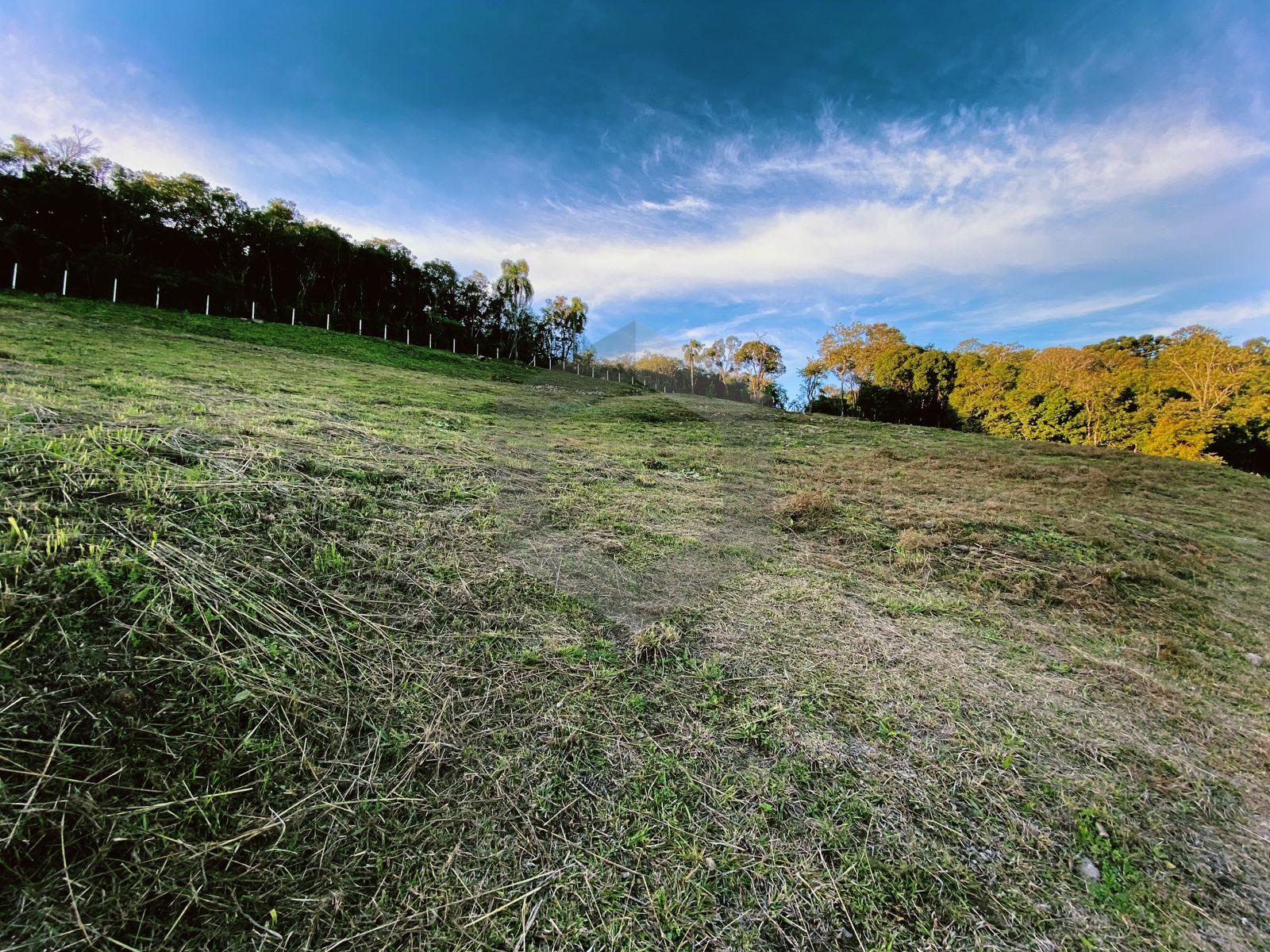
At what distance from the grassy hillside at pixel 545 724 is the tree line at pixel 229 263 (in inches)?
904

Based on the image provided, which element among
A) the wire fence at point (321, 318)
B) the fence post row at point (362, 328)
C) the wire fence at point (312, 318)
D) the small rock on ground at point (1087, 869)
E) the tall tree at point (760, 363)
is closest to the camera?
the small rock on ground at point (1087, 869)

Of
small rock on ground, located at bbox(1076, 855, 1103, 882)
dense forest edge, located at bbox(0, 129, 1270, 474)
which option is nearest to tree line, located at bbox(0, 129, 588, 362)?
dense forest edge, located at bbox(0, 129, 1270, 474)

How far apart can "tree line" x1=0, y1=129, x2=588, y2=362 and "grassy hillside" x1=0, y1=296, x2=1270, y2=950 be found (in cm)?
2295

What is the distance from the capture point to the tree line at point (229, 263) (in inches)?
723

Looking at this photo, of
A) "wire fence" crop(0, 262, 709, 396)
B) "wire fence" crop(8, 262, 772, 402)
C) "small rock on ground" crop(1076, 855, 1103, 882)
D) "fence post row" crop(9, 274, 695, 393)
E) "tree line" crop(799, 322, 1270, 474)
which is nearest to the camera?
"small rock on ground" crop(1076, 855, 1103, 882)

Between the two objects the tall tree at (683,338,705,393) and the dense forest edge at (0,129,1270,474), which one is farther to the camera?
the tall tree at (683,338,705,393)

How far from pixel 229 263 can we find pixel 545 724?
1378 inches

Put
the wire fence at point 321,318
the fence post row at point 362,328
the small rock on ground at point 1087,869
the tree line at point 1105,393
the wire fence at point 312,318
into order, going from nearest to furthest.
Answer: the small rock on ground at point 1087,869 → the tree line at point 1105,393 → the fence post row at point 362,328 → the wire fence at point 312,318 → the wire fence at point 321,318

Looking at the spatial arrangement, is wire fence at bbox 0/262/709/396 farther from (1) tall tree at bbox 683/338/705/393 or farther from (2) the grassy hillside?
(2) the grassy hillside

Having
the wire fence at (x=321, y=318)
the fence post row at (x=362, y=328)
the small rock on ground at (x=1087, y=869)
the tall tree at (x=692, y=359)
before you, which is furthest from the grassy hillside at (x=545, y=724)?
the tall tree at (x=692, y=359)

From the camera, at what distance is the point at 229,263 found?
25406mm

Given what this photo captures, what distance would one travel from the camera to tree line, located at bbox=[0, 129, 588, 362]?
60.2 feet

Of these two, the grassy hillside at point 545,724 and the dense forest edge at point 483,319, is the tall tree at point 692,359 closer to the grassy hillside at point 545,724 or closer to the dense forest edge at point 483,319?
the dense forest edge at point 483,319

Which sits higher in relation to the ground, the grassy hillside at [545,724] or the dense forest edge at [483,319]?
the dense forest edge at [483,319]
